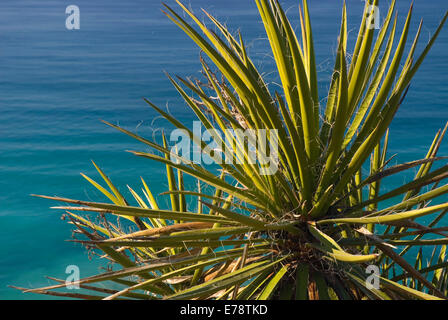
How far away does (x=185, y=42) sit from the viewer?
16.4 m

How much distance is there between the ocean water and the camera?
6777 millimetres

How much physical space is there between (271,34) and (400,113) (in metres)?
10.2

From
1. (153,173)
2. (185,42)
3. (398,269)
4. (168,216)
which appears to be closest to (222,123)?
(168,216)

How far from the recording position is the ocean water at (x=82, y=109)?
22.2 ft

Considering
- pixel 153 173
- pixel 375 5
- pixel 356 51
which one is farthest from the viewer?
pixel 153 173

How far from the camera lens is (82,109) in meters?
10.7

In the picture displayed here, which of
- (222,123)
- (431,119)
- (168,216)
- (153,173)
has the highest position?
(431,119)

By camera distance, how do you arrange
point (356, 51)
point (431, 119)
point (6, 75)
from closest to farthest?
point (356, 51), point (431, 119), point (6, 75)
